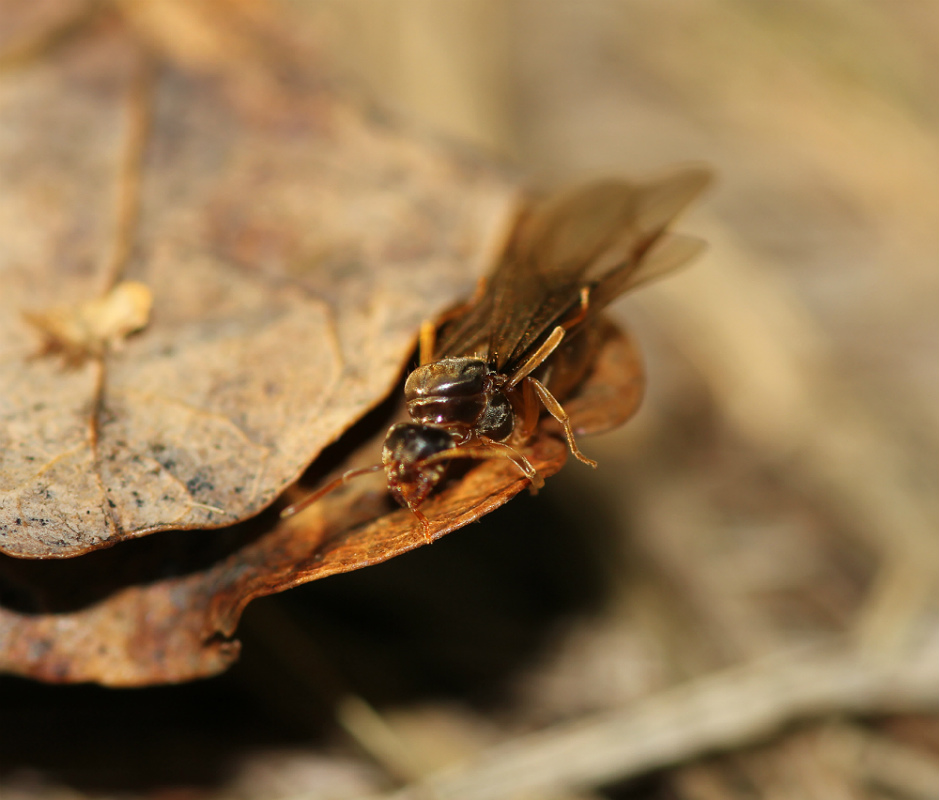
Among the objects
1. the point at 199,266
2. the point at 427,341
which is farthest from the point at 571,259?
the point at 199,266

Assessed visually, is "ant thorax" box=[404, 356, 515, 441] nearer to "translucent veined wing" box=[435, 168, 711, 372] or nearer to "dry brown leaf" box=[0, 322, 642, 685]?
"translucent veined wing" box=[435, 168, 711, 372]

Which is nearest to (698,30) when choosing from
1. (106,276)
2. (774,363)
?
(774,363)

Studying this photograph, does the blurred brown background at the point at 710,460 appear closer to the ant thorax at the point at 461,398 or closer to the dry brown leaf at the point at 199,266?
the dry brown leaf at the point at 199,266

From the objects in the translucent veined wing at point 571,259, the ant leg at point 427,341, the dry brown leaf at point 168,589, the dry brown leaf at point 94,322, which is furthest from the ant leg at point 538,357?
the dry brown leaf at point 94,322

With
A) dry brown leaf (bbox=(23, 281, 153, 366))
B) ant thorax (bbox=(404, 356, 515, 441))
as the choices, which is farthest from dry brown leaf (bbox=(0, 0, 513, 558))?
ant thorax (bbox=(404, 356, 515, 441))

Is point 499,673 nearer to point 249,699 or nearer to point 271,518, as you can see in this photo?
point 249,699

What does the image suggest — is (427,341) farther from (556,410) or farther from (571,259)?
(571,259)
